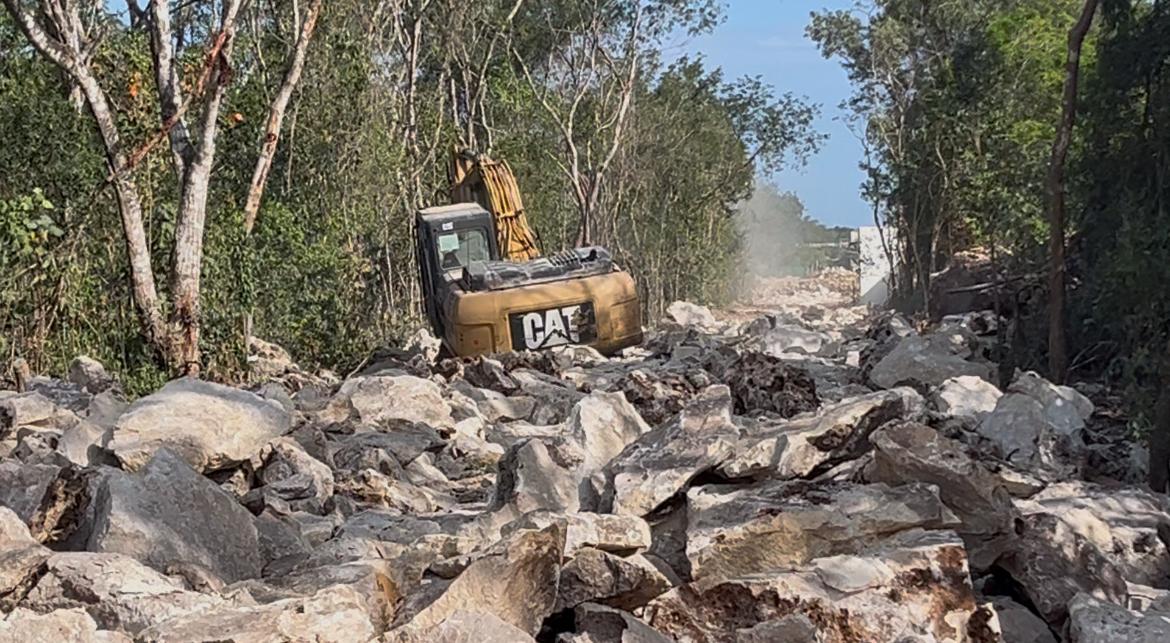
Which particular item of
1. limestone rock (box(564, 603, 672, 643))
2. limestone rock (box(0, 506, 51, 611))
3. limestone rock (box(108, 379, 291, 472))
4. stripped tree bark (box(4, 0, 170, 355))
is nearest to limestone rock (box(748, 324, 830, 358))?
stripped tree bark (box(4, 0, 170, 355))

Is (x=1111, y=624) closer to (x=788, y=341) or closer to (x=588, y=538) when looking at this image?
(x=588, y=538)

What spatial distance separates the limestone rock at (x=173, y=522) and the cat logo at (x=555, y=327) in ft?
34.4

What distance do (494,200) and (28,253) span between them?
772 centimetres

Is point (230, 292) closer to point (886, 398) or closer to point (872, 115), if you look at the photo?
point (886, 398)

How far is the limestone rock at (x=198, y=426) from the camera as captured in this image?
5.89m

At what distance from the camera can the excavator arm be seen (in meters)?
17.7

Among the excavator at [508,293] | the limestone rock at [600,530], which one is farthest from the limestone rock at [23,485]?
the excavator at [508,293]

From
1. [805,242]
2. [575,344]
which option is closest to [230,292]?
[575,344]

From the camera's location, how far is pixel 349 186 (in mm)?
19422

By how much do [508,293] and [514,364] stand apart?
1.64 metres

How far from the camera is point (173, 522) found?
167 inches

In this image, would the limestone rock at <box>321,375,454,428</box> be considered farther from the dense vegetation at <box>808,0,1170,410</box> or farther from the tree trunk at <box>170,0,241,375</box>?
the dense vegetation at <box>808,0,1170,410</box>

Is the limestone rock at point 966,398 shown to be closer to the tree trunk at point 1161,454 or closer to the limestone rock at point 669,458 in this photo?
the tree trunk at point 1161,454

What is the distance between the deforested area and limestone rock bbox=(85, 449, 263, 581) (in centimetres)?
1
